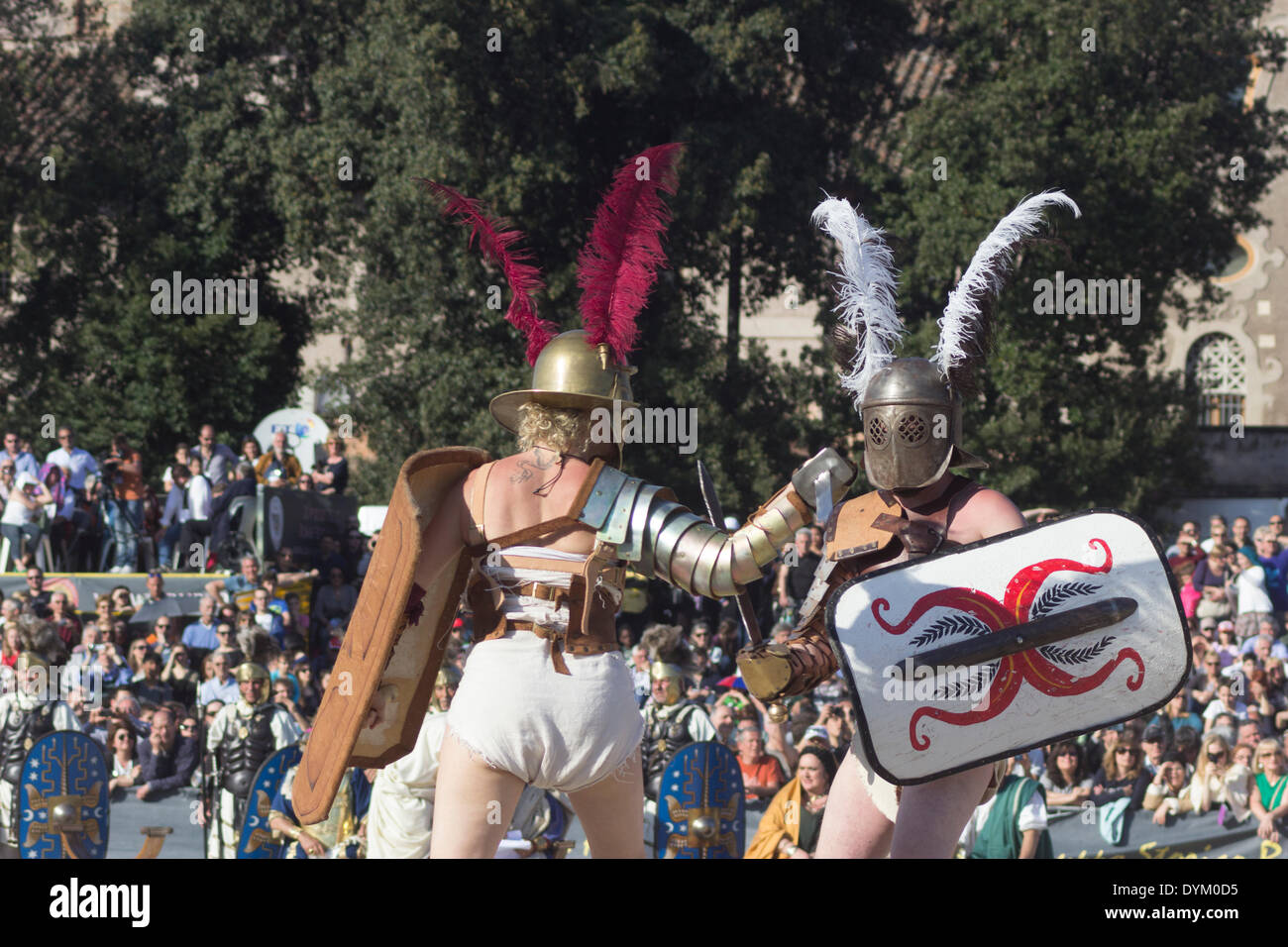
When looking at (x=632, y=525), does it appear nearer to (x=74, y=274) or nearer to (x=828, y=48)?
(x=828, y=48)

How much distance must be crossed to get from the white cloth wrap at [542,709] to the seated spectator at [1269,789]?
16.6 ft

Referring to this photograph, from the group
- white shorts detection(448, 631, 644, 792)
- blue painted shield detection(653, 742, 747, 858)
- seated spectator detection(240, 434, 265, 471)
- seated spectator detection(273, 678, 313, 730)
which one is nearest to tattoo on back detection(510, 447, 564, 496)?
white shorts detection(448, 631, 644, 792)

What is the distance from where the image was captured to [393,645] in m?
4.57

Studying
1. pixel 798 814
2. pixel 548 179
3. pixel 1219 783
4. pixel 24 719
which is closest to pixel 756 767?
pixel 798 814

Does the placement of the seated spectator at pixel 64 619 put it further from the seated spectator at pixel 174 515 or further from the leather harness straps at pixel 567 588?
the leather harness straps at pixel 567 588

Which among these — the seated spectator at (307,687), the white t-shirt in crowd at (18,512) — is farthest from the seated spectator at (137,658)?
the white t-shirt in crowd at (18,512)

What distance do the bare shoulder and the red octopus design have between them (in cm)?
17

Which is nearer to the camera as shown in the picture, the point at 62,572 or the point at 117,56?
the point at 62,572

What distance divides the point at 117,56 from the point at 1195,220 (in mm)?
13828

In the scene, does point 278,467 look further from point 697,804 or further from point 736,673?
point 697,804

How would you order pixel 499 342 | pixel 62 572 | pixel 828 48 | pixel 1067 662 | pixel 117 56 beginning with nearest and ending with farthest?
pixel 1067 662, pixel 62 572, pixel 499 342, pixel 828 48, pixel 117 56

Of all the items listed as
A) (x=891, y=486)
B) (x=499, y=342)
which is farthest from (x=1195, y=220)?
(x=891, y=486)

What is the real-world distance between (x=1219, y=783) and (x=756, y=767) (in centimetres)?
241
